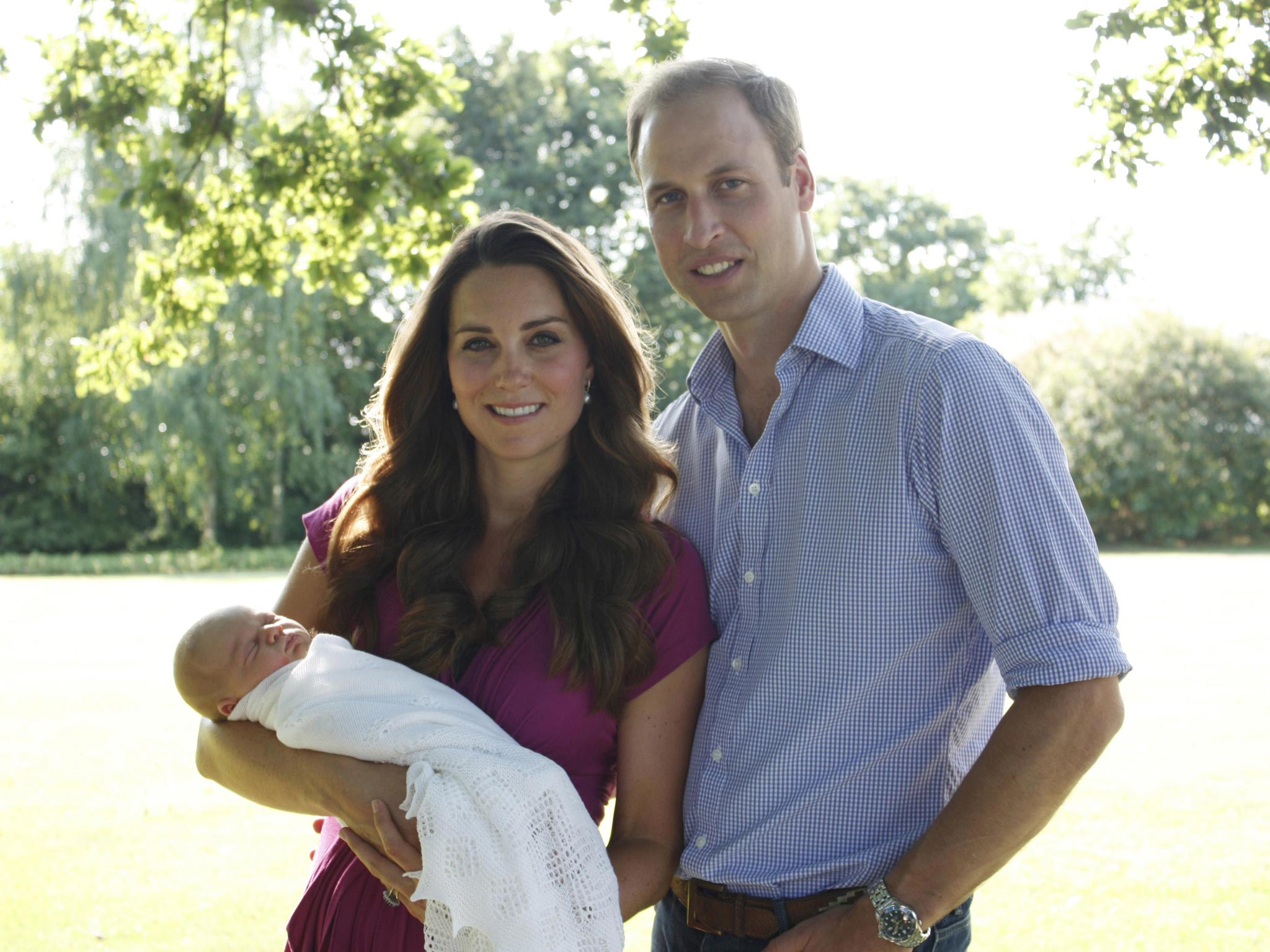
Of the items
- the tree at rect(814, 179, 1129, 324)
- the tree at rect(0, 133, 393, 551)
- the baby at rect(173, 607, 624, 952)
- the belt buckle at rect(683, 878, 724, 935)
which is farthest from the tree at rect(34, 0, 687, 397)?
the tree at rect(814, 179, 1129, 324)

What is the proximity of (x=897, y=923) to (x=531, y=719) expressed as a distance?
0.83m

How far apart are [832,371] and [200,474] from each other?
28.3m

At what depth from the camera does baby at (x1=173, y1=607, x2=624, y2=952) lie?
2.15 meters

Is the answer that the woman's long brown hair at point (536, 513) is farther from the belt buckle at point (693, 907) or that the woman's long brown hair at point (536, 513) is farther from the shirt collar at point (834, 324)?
the shirt collar at point (834, 324)

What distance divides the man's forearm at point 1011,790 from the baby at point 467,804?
0.58 m

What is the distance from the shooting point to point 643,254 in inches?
1211

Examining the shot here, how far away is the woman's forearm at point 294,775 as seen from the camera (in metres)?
2.31

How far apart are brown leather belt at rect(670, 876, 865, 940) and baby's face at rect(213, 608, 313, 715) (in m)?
0.98

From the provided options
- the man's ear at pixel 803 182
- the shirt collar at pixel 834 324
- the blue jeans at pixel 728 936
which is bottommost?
the blue jeans at pixel 728 936

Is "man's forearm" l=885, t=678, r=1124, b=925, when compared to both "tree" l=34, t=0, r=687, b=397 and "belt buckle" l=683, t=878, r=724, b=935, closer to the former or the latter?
"belt buckle" l=683, t=878, r=724, b=935

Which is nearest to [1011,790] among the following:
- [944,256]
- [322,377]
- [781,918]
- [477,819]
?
[781,918]

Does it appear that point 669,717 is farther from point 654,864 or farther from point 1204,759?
point 1204,759

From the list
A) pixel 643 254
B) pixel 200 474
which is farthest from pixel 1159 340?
pixel 200 474

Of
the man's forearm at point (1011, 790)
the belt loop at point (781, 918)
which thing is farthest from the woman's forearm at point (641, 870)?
the man's forearm at point (1011, 790)
